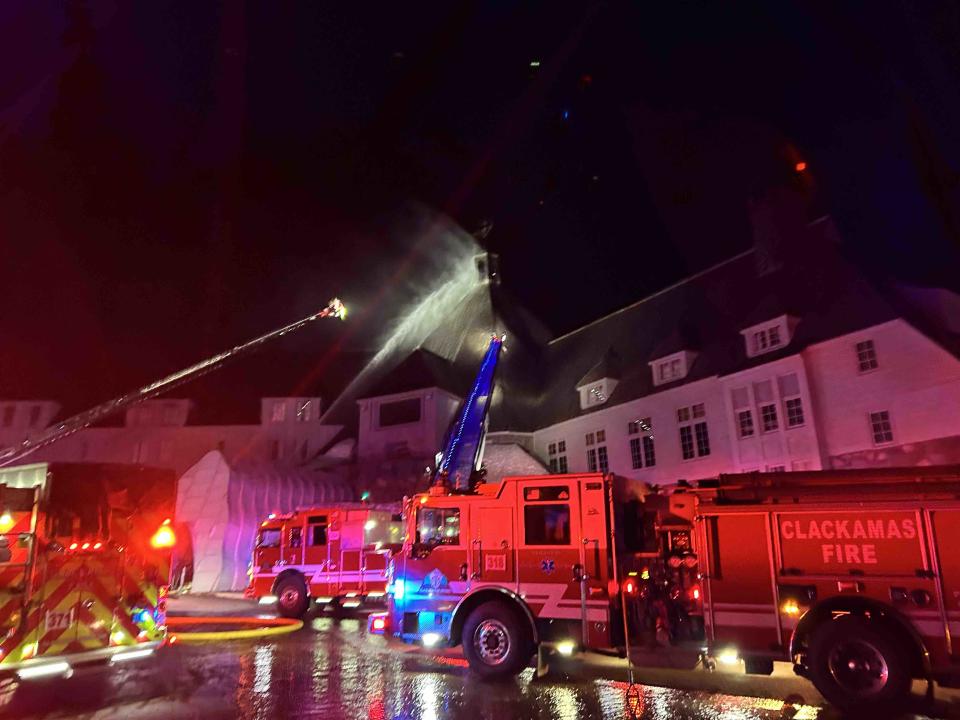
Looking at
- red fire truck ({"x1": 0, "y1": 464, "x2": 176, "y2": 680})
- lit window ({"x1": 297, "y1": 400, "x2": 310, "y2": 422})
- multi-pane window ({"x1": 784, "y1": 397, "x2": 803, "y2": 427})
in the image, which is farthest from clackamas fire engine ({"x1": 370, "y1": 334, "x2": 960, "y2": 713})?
lit window ({"x1": 297, "y1": 400, "x2": 310, "y2": 422})

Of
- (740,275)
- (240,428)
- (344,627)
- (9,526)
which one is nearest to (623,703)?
(9,526)

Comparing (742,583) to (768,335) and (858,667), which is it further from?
(768,335)

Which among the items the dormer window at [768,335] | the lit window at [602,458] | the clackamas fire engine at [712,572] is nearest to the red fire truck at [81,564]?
the clackamas fire engine at [712,572]

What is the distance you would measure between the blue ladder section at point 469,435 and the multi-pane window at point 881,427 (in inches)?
458

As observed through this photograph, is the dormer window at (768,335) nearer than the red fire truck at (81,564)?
No

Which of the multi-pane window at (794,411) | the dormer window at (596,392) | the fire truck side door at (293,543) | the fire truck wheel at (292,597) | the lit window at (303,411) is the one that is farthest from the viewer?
the lit window at (303,411)

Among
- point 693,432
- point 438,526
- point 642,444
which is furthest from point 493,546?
point 642,444

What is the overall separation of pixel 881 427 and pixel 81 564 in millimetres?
20342

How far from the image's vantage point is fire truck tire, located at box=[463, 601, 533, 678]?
926cm

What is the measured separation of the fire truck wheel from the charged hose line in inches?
14.5

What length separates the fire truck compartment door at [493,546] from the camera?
984cm

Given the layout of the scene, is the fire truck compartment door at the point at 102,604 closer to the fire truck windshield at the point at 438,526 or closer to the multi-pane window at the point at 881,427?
the fire truck windshield at the point at 438,526

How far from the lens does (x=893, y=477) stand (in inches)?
320

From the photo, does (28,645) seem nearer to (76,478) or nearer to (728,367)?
(76,478)
